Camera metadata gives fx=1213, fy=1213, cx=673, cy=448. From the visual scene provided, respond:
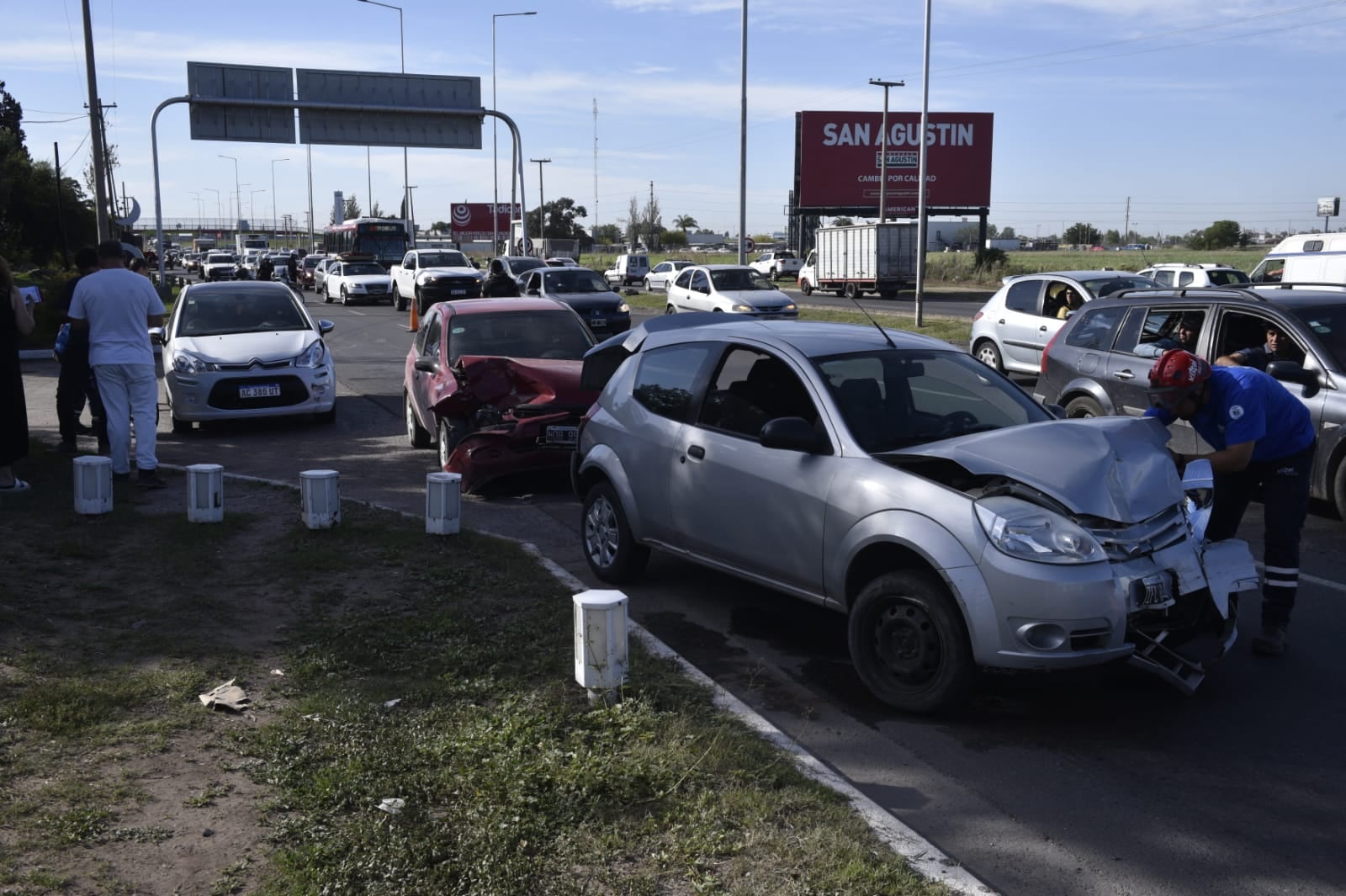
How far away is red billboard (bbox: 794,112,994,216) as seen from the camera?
208ft

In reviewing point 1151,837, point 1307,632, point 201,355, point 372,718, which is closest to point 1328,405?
point 1307,632

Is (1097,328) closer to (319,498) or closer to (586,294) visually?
(319,498)

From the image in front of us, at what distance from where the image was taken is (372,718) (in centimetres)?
495

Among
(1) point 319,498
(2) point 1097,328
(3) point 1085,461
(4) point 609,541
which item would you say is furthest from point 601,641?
(2) point 1097,328

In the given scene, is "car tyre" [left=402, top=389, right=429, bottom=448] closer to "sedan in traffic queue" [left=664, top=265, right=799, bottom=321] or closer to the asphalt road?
the asphalt road

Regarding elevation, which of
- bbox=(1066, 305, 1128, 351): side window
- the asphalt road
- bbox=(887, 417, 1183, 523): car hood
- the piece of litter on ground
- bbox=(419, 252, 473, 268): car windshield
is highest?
bbox=(419, 252, 473, 268): car windshield

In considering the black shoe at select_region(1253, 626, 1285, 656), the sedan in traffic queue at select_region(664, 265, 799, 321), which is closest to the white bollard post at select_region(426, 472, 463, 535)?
the black shoe at select_region(1253, 626, 1285, 656)

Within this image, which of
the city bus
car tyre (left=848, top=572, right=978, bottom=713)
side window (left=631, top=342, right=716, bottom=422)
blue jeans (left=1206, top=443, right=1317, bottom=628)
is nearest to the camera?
car tyre (left=848, top=572, right=978, bottom=713)

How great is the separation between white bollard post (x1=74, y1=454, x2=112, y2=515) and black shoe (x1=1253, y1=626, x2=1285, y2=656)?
7.53 meters

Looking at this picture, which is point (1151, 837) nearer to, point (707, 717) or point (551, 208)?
point (707, 717)

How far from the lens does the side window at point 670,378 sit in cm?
681

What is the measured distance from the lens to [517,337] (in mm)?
11805

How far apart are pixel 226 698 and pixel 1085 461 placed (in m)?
3.80

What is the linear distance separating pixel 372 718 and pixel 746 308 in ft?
78.6
